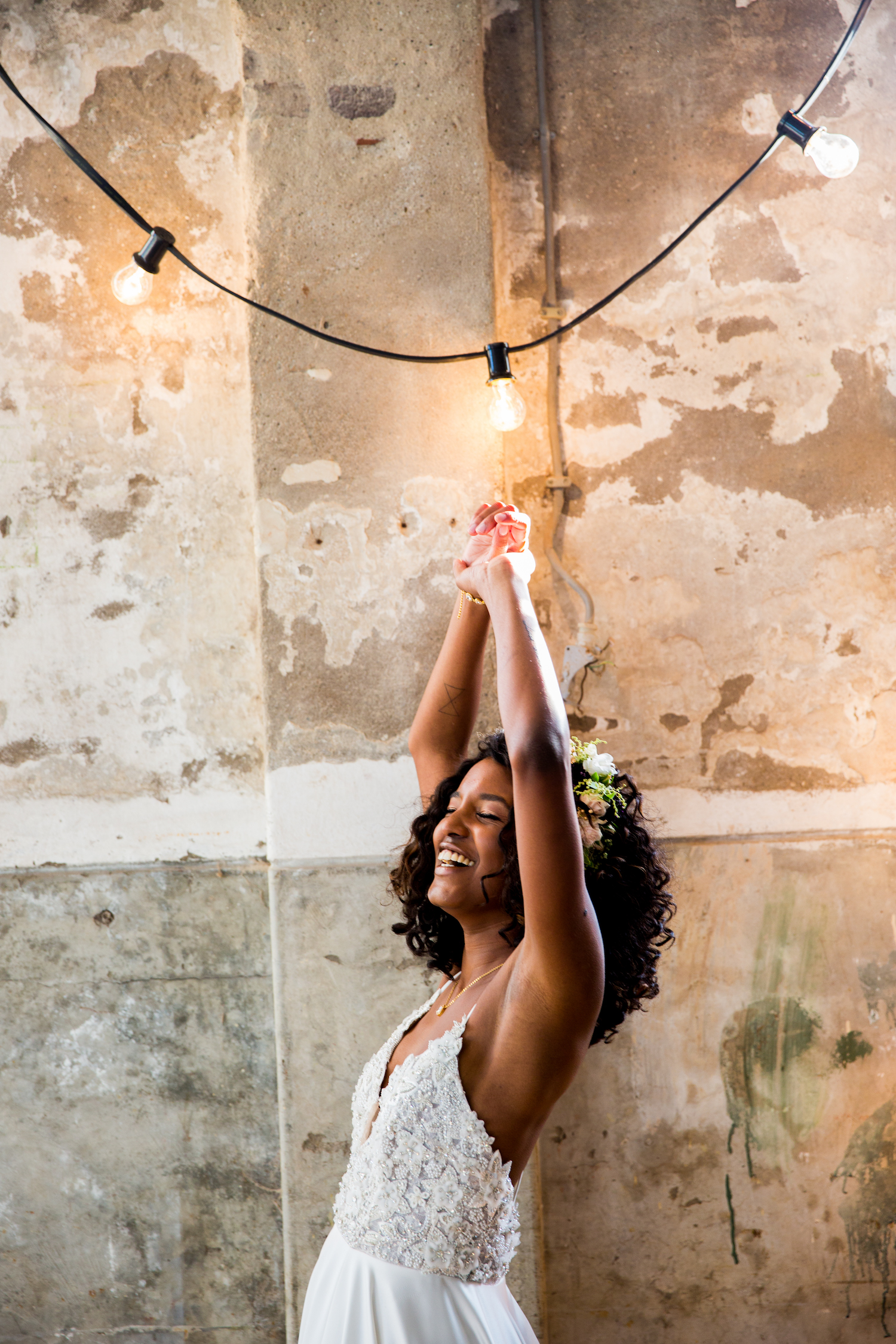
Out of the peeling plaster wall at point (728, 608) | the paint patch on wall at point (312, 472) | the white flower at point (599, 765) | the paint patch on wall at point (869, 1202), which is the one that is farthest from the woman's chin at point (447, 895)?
the paint patch on wall at point (869, 1202)

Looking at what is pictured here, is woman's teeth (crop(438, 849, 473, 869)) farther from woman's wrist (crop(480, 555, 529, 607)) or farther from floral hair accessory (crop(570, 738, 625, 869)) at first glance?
woman's wrist (crop(480, 555, 529, 607))

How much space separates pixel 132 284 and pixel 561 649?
1528mm

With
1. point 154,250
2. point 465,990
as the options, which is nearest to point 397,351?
point 154,250

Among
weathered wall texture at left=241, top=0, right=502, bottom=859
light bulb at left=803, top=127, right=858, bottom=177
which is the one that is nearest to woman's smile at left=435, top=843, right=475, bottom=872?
weathered wall texture at left=241, top=0, right=502, bottom=859

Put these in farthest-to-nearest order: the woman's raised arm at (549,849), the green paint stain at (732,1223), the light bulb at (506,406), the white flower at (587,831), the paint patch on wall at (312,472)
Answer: the green paint stain at (732,1223)
the paint patch on wall at (312,472)
the light bulb at (506,406)
the white flower at (587,831)
the woman's raised arm at (549,849)

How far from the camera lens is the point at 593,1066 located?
102 inches

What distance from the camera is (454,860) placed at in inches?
72.3

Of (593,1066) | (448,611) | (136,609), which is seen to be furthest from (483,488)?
(593,1066)

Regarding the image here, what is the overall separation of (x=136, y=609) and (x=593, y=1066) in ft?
6.24

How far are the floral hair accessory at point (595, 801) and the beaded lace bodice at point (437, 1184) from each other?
0.41 m

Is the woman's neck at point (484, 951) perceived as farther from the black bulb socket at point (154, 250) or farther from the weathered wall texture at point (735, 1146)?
the black bulb socket at point (154, 250)

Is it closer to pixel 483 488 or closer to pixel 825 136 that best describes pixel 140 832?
pixel 483 488

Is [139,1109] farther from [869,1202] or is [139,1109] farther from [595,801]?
[869,1202]

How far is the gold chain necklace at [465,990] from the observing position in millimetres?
1819
